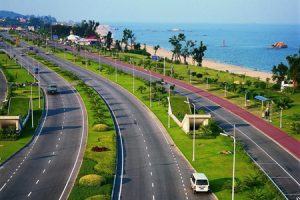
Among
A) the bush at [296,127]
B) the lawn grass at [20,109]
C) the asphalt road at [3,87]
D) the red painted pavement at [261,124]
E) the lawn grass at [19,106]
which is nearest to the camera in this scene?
the lawn grass at [20,109]

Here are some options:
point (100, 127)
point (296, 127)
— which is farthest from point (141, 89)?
point (296, 127)

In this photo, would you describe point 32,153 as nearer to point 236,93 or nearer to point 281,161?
point 281,161

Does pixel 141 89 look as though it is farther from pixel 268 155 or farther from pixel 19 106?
Result: pixel 268 155

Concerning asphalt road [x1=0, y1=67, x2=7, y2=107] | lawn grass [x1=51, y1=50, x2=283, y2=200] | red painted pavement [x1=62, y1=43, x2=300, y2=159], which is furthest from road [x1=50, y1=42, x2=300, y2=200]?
asphalt road [x1=0, y1=67, x2=7, y2=107]

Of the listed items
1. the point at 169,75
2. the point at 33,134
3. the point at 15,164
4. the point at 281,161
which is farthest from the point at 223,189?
the point at 169,75

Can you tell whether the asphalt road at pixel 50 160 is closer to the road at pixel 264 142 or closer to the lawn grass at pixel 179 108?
the lawn grass at pixel 179 108

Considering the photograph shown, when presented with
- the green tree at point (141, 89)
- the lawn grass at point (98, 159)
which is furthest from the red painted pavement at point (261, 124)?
the lawn grass at point (98, 159)
